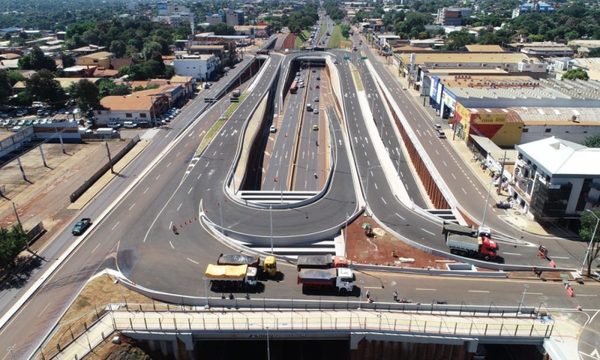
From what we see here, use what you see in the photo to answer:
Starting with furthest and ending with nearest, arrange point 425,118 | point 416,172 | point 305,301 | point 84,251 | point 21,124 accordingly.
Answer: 1. point 425,118
2. point 21,124
3. point 416,172
4. point 84,251
5. point 305,301

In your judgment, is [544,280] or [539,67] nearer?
[544,280]

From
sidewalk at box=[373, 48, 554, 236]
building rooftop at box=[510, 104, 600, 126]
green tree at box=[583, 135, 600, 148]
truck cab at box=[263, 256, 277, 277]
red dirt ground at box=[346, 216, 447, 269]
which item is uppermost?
building rooftop at box=[510, 104, 600, 126]

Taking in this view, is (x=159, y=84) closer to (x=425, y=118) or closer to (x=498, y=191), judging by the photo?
(x=425, y=118)

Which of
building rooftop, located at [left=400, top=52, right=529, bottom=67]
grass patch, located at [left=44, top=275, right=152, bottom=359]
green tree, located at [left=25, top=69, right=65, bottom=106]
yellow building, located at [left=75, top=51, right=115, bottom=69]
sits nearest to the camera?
grass patch, located at [left=44, top=275, right=152, bottom=359]

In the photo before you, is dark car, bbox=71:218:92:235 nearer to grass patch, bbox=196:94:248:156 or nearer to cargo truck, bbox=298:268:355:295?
grass patch, bbox=196:94:248:156

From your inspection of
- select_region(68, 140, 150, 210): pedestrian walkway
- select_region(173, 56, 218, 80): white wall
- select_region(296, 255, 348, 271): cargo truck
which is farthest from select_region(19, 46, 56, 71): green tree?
select_region(296, 255, 348, 271): cargo truck

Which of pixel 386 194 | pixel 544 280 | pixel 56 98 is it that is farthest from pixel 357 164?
pixel 56 98
